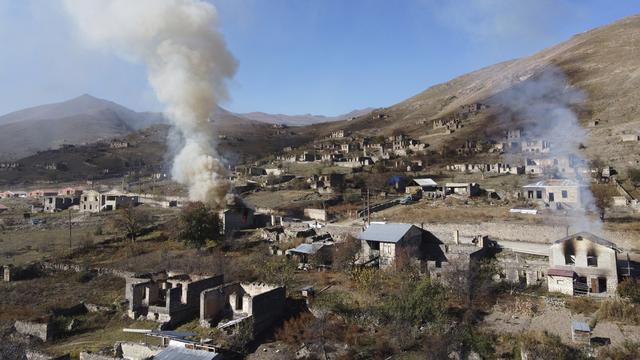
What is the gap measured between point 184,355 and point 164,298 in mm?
6073

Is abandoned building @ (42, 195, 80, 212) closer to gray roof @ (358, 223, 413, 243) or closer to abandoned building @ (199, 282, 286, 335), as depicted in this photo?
gray roof @ (358, 223, 413, 243)

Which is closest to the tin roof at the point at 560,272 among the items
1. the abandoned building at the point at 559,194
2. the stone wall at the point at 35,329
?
the abandoned building at the point at 559,194

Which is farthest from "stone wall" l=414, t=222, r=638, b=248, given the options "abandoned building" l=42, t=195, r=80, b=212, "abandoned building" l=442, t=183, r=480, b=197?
"abandoned building" l=42, t=195, r=80, b=212

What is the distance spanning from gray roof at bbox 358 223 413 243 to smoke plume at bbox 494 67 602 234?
9.18 meters

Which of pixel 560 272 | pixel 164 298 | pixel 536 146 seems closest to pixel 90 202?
pixel 164 298

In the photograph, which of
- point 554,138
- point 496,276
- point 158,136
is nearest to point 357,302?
point 496,276

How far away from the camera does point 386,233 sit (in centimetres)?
2111

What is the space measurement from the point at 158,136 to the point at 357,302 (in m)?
103

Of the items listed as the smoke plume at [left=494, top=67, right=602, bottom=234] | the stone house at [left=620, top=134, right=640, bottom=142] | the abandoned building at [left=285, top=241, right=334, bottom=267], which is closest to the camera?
the abandoned building at [left=285, top=241, right=334, bottom=267]

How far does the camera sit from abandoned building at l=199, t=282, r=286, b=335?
14.2 metres

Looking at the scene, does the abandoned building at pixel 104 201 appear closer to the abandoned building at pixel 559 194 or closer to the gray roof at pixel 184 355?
→ the abandoned building at pixel 559 194

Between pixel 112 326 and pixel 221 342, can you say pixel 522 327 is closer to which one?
pixel 221 342

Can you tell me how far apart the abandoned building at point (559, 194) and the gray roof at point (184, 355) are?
2290 centimetres

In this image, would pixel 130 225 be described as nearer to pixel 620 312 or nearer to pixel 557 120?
pixel 620 312
